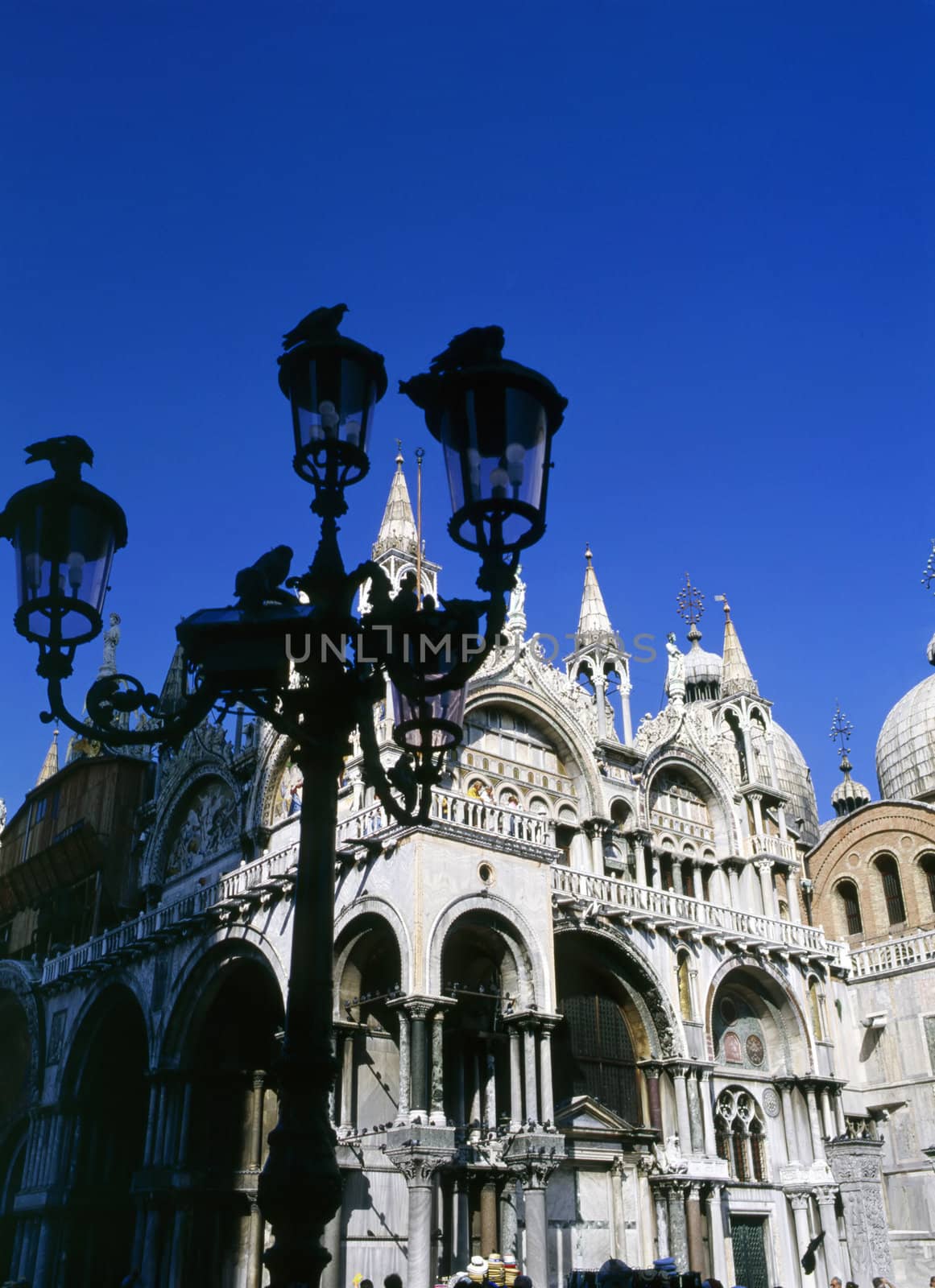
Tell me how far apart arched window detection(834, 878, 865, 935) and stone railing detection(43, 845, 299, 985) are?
2013 cm

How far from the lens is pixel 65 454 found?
7672mm

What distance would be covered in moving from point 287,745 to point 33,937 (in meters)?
12.9

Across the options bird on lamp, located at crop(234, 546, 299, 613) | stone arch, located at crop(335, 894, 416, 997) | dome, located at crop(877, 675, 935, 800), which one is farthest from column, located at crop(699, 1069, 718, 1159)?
bird on lamp, located at crop(234, 546, 299, 613)

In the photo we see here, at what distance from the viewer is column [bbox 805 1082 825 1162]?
27562mm

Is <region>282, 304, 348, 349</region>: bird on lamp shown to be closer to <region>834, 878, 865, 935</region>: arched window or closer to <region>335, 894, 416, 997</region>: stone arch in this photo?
<region>335, 894, 416, 997</region>: stone arch

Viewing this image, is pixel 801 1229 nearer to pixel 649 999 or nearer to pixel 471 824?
pixel 649 999

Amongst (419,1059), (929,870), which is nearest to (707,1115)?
(419,1059)

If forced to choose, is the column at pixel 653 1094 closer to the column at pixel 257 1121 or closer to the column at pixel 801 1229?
the column at pixel 801 1229

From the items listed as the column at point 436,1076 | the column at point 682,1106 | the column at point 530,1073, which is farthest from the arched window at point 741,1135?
the column at point 436,1076

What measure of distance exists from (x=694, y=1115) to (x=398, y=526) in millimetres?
14313

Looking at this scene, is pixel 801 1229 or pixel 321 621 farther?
pixel 801 1229

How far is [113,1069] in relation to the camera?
1191 inches

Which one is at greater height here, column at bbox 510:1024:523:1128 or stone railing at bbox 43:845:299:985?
stone railing at bbox 43:845:299:985

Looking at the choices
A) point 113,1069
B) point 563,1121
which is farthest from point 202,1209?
point 563,1121
